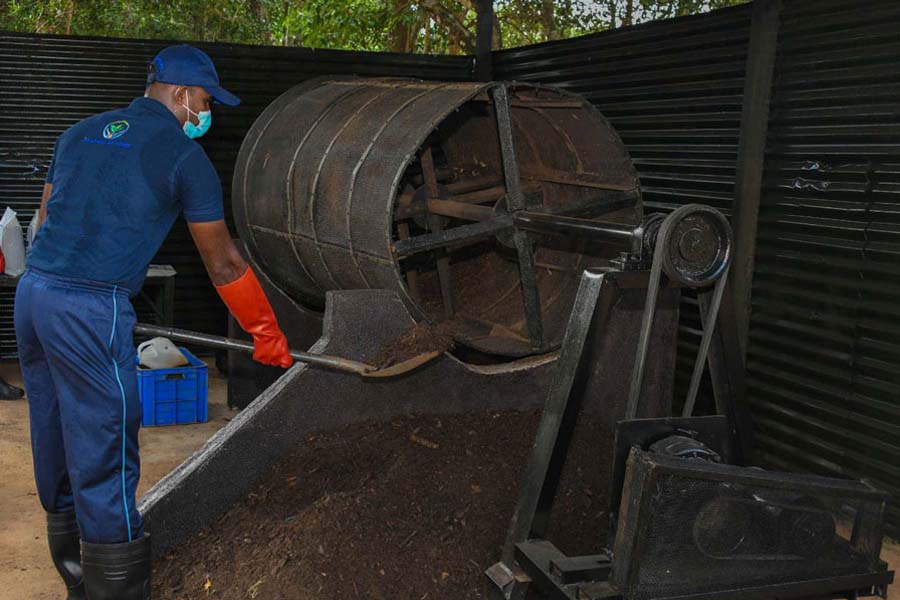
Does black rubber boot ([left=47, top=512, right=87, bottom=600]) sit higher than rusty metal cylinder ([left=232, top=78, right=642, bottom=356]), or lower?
lower

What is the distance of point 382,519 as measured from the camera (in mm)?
3953

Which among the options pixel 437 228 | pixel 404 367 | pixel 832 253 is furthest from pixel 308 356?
pixel 832 253

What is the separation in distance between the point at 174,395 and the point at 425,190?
2.32 metres

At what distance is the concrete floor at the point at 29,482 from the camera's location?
4199 mm

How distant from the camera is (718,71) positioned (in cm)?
545

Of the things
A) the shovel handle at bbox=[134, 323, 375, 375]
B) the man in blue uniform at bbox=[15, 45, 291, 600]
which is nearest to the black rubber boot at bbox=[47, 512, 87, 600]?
the man in blue uniform at bbox=[15, 45, 291, 600]

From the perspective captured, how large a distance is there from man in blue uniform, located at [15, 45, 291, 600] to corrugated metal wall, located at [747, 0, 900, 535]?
3.06 m

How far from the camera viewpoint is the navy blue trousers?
3.46 metres

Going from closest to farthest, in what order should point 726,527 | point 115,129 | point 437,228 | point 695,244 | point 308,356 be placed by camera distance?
point 726,527, point 695,244, point 115,129, point 308,356, point 437,228

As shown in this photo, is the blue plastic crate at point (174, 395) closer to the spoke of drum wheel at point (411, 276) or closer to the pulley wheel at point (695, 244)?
the spoke of drum wheel at point (411, 276)

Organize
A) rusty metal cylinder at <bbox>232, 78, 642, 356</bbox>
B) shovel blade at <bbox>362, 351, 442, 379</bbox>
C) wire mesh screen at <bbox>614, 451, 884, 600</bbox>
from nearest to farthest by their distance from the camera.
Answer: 1. wire mesh screen at <bbox>614, 451, 884, 600</bbox>
2. shovel blade at <bbox>362, 351, 442, 379</bbox>
3. rusty metal cylinder at <bbox>232, 78, 642, 356</bbox>

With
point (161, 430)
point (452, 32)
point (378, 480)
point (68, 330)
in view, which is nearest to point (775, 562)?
point (378, 480)

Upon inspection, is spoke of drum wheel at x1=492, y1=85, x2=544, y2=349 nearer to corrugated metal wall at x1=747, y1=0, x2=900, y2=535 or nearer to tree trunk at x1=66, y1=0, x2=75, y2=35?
corrugated metal wall at x1=747, y1=0, x2=900, y2=535

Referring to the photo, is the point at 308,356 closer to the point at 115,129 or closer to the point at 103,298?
the point at 103,298
